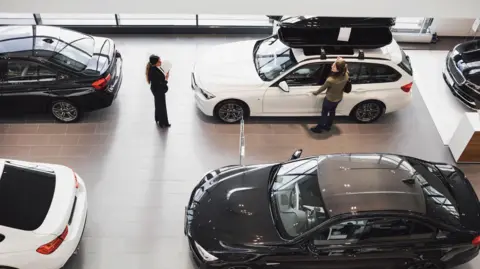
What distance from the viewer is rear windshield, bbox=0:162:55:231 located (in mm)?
6211

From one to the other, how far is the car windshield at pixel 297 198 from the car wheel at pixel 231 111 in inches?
81.0

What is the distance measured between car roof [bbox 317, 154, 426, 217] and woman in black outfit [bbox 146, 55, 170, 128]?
2967mm

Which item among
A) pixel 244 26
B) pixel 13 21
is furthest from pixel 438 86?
pixel 13 21

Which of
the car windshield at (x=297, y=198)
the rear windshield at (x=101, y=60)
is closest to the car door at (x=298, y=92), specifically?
the car windshield at (x=297, y=198)

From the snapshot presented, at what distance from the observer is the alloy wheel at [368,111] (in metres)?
9.00

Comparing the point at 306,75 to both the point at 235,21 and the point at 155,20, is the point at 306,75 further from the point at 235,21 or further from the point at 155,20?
the point at 155,20

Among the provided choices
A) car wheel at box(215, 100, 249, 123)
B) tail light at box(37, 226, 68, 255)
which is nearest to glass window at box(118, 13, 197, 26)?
car wheel at box(215, 100, 249, 123)

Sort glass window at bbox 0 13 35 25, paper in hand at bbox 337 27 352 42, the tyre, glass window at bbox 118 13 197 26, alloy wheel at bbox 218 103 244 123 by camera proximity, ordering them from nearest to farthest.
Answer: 1. the tyre
2. paper in hand at bbox 337 27 352 42
3. alloy wheel at bbox 218 103 244 123
4. glass window at bbox 0 13 35 25
5. glass window at bbox 118 13 197 26

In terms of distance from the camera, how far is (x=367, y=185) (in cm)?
634

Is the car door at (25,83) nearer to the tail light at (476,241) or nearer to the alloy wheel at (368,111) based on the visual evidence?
the alloy wheel at (368,111)

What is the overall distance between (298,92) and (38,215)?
4483mm

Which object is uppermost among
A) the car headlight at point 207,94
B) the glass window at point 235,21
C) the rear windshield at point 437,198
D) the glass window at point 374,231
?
the glass window at point 235,21

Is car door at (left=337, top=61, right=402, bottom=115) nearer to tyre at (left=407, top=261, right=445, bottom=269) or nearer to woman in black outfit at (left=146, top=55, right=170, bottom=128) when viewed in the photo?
woman in black outfit at (left=146, top=55, right=170, bottom=128)

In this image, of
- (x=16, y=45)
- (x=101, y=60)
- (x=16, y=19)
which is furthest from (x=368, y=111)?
(x=16, y=19)
